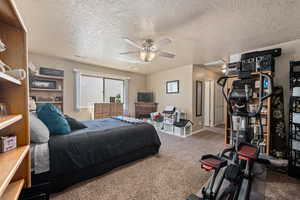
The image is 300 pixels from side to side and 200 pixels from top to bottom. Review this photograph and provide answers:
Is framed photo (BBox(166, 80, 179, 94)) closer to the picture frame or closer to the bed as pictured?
the picture frame

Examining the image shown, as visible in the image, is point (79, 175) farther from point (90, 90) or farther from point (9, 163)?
point (90, 90)

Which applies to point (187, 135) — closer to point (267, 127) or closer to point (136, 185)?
point (267, 127)

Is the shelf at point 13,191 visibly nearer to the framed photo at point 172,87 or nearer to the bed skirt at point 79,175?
the bed skirt at point 79,175

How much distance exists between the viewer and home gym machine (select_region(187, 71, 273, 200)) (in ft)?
4.54

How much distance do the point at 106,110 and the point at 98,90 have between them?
0.88 meters

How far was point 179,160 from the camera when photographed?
2439 mm

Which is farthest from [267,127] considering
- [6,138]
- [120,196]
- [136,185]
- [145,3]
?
[6,138]

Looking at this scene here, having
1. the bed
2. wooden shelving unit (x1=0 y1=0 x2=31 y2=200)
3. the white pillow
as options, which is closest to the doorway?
the bed

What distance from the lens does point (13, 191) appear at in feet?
2.89

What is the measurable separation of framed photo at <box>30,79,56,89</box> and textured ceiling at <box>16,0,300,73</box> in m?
0.95

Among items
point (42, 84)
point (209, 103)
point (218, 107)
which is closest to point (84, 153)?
point (42, 84)

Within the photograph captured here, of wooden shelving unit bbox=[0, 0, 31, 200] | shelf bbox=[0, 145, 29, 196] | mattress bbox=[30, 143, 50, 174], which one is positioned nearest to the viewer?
shelf bbox=[0, 145, 29, 196]

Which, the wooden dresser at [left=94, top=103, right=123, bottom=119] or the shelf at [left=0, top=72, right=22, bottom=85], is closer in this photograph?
the shelf at [left=0, top=72, right=22, bottom=85]

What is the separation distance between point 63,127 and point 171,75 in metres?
4.08
